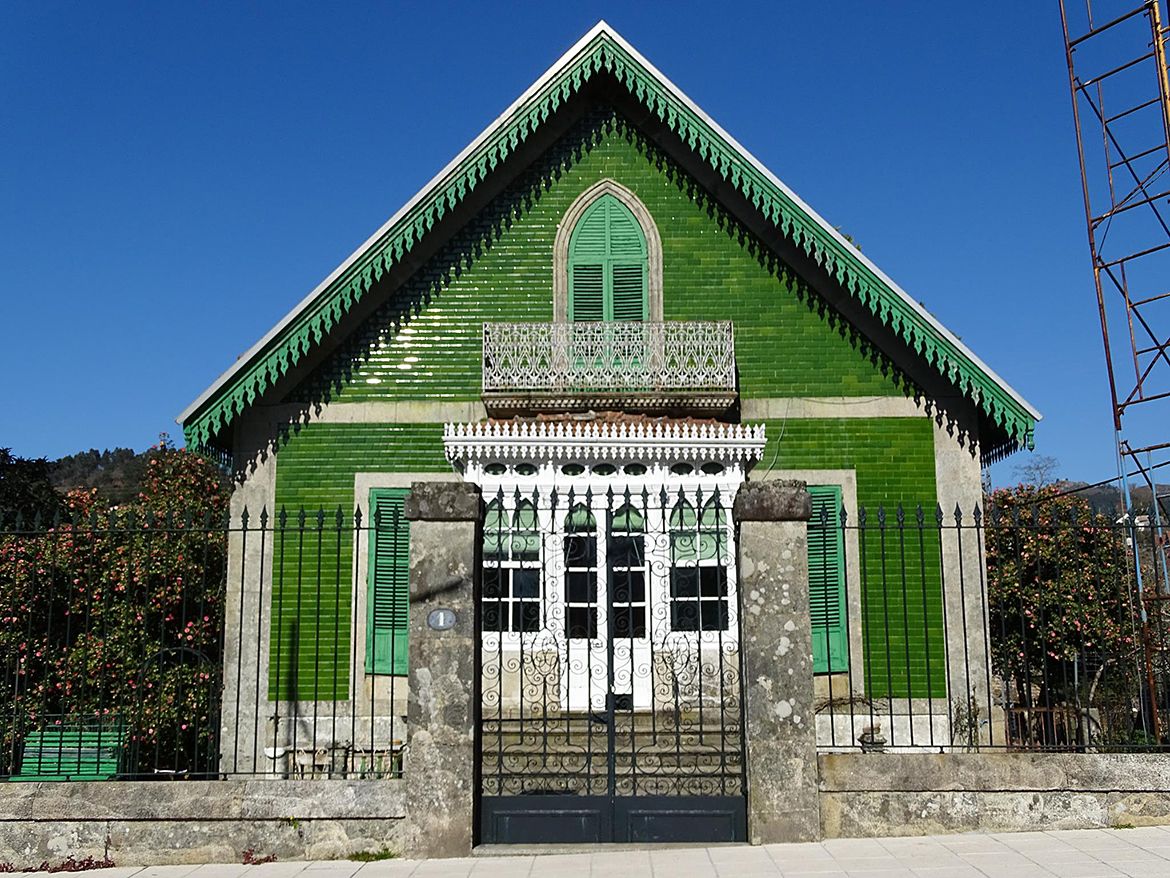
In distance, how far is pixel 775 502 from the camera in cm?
820

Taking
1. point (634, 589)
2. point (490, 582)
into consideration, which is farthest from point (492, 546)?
point (634, 589)

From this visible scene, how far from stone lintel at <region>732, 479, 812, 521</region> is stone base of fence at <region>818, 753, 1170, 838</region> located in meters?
1.75

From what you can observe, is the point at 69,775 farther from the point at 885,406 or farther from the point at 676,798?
the point at 885,406

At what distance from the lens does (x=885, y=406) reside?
44.1ft

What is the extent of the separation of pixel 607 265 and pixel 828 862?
8.41m

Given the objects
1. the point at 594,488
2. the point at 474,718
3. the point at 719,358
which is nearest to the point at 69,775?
the point at 474,718

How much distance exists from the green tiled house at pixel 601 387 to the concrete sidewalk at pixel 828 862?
4594 millimetres

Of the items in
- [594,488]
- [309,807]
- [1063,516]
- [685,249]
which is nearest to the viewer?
[309,807]

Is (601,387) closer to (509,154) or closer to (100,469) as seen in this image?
(509,154)

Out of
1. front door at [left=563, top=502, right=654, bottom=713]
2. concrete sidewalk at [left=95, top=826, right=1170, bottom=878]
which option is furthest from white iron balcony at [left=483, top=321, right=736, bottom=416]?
concrete sidewalk at [left=95, top=826, right=1170, bottom=878]

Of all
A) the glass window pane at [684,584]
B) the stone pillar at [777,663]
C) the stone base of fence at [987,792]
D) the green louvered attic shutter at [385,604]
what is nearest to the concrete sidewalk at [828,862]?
the stone base of fence at [987,792]

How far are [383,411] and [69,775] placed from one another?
5.66 metres

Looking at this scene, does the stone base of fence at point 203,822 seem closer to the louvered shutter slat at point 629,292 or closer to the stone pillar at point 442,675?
the stone pillar at point 442,675

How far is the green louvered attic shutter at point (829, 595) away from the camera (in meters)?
12.8
